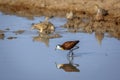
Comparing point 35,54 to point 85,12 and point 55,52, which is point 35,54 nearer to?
point 55,52

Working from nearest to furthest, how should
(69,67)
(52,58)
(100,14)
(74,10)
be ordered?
1. (69,67)
2. (52,58)
3. (100,14)
4. (74,10)

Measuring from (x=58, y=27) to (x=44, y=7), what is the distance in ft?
12.3

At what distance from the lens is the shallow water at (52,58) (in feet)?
42.2

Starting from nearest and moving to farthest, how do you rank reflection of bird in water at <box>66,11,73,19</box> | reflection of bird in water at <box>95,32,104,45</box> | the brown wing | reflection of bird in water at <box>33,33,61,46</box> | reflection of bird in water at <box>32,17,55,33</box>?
the brown wing < reflection of bird in water at <box>95,32,104,45</box> < reflection of bird in water at <box>33,33,61,46</box> < reflection of bird in water at <box>32,17,55,33</box> < reflection of bird in water at <box>66,11,73,19</box>

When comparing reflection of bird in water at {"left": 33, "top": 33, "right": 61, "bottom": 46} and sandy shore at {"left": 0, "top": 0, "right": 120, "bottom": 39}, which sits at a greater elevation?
sandy shore at {"left": 0, "top": 0, "right": 120, "bottom": 39}

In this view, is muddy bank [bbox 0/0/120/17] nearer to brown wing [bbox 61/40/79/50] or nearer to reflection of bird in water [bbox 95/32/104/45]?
reflection of bird in water [bbox 95/32/104/45]

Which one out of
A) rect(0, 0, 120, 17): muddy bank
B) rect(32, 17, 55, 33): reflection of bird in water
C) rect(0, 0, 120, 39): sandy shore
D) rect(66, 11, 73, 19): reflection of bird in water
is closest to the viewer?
rect(32, 17, 55, 33): reflection of bird in water

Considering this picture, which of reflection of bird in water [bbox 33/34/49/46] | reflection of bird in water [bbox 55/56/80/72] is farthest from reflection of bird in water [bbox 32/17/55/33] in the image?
reflection of bird in water [bbox 55/56/80/72]

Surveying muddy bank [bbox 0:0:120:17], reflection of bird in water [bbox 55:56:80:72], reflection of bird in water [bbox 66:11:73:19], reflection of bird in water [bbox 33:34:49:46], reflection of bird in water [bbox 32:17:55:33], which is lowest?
reflection of bird in water [bbox 55:56:80:72]

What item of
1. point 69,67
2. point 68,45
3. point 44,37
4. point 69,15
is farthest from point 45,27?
point 69,67

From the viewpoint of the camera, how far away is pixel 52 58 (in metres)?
14.3

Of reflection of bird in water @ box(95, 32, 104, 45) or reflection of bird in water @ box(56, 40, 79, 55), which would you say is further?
reflection of bird in water @ box(95, 32, 104, 45)

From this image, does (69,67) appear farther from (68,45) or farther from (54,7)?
(54,7)

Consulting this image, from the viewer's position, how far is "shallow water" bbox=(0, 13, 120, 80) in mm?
12872
